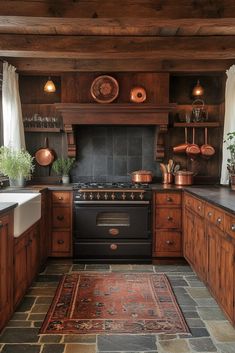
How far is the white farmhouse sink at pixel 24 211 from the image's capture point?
2.54 metres

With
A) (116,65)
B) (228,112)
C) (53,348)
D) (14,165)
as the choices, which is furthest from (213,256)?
(116,65)

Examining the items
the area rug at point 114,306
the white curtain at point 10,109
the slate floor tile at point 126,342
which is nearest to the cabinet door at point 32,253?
the area rug at point 114,306

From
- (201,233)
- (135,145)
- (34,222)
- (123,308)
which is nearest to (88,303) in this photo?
(123,308)

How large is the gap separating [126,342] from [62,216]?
190 centimetres

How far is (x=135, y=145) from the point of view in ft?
14.4

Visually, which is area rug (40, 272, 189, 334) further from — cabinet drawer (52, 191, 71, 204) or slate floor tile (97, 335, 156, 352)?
cabinet drawer (52, 191, 71, 204)

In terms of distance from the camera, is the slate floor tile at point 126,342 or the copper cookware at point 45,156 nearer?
the slate floor tile at point 126,342

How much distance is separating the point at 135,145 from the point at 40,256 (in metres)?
1.88

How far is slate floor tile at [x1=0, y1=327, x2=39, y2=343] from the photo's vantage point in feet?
7.20

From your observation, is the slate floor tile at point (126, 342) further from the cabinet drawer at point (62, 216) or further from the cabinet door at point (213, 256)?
the cabinet drawer at point (62, 216)

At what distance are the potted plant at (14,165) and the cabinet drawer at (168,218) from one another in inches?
62.4

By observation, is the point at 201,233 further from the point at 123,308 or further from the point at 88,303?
the point at 88,303

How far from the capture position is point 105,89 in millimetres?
4043

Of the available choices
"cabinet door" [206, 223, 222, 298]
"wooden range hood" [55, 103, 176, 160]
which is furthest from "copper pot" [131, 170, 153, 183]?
"cabinet door" [206, 223, 222, 298]
